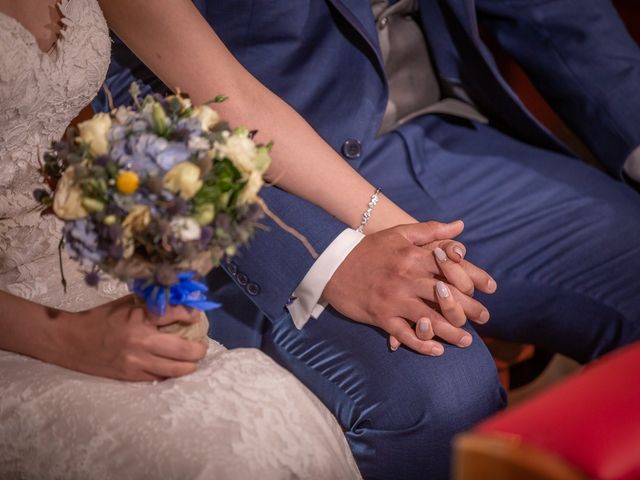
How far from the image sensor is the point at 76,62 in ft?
4.02

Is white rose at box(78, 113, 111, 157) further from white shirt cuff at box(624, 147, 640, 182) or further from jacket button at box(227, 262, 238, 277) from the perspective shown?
white shirt cuff at box(624, 147, 640, 182)

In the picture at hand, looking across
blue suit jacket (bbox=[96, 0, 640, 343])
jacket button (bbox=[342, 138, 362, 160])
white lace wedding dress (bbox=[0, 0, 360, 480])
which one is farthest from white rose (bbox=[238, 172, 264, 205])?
jacket button (bbox=[342, 138, 362, 160])

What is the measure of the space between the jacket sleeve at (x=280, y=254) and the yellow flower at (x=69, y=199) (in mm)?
430

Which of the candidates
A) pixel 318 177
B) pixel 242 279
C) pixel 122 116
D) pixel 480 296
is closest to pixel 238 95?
pixel 318 177

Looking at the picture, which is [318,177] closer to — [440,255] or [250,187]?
[440,255]

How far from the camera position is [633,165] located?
1.64 m

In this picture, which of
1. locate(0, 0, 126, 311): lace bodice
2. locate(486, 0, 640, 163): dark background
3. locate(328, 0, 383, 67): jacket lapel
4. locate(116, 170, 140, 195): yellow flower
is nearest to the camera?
locate(116, 170, 140, 195): yellow flower

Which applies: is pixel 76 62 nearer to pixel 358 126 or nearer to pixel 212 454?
pixel 358 126

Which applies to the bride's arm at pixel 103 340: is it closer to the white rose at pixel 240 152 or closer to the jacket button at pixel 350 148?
the white rose at pixel 240 152

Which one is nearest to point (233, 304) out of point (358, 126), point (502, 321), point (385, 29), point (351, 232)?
point (351, 232)

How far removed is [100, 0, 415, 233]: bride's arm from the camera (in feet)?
4.07

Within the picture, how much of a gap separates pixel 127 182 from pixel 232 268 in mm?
491

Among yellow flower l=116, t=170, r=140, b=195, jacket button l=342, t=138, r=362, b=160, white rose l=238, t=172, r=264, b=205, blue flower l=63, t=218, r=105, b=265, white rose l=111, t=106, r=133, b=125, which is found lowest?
jacket button l=342, t=138, r=362, b=160

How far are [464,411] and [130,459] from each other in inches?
20.4
